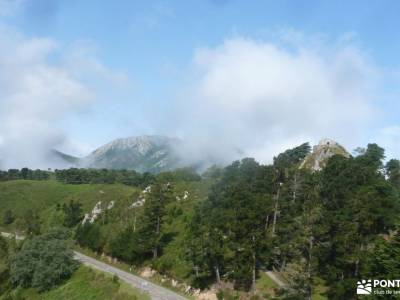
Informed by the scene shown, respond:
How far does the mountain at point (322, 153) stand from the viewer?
12075 cm

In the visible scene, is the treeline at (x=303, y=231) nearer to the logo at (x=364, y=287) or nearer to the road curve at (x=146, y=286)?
the logo at (x=364, y=287)

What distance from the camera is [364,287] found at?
48.4 m

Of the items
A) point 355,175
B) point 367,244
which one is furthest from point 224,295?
point 355,175

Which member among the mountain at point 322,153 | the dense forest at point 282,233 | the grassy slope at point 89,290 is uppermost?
the mountain at point 322,153

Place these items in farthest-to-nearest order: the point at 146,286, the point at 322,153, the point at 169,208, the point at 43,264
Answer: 1. the point at 322,153
2. the point at 169,208
3. the point at 43,264
4. the point at 146,286

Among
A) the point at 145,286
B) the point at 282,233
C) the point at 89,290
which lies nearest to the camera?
the point at 282,233

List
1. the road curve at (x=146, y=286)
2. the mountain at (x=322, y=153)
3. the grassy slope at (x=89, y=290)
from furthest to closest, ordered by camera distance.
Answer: the mountain at (x=322, y=153) → the grassy slope at (x=89, y=290) → the road curve at (x=146, y=286)

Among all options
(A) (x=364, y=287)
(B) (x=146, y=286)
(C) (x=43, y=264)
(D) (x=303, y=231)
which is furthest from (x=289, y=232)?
(C) (x=43, y=264)

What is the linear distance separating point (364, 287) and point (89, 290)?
5011 cm

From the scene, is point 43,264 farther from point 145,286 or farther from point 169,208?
point 169,208

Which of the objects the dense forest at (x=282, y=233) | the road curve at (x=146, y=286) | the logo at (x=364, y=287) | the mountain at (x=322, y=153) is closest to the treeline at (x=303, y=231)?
the dense forest at (x=282, y=233)

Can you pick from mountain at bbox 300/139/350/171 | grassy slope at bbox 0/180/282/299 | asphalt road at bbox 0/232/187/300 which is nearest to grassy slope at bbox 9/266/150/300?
grassy slope at bbox 0/180/282/299

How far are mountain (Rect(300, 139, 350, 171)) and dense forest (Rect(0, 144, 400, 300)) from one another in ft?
40.2

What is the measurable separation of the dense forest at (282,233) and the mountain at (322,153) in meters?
12.3
